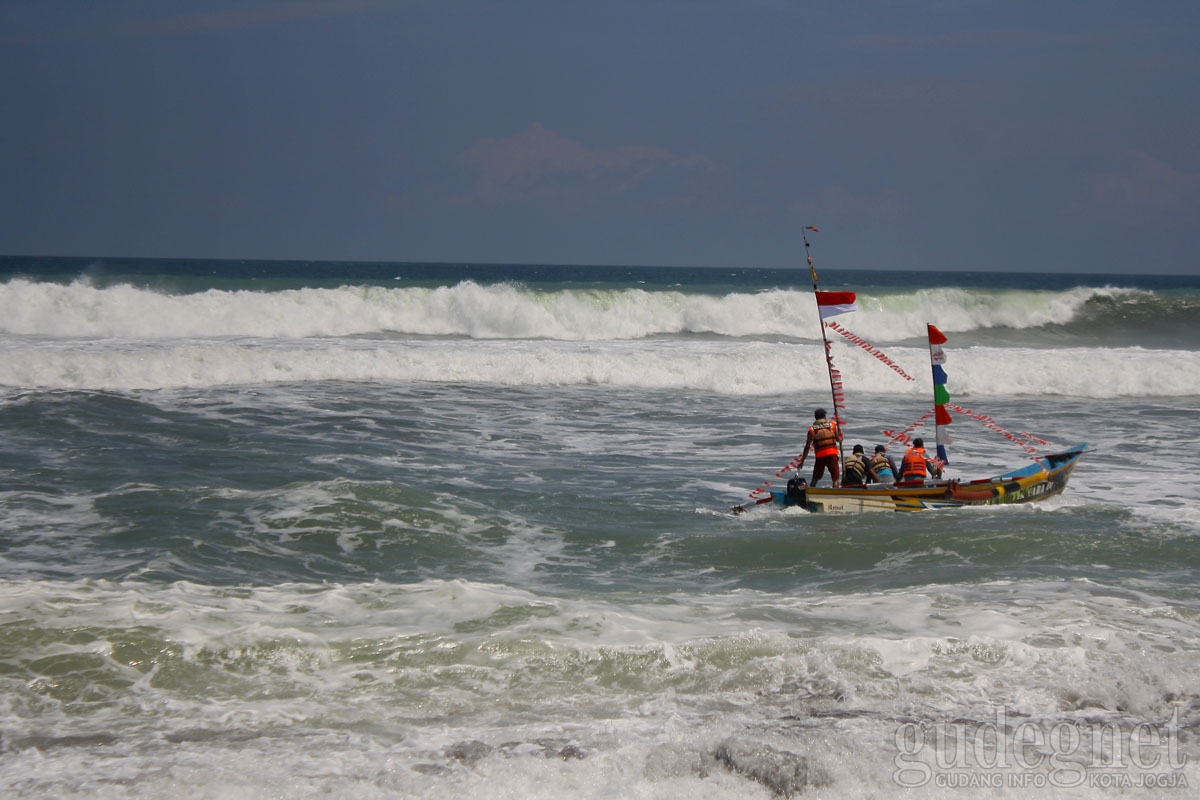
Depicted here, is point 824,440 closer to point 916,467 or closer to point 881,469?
point 881,469

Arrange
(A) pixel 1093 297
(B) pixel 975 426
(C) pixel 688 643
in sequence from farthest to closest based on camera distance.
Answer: (A) pixel 1093 297, (B) pixel 975 426, (C) pixel 688 643

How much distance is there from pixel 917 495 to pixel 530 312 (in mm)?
27715

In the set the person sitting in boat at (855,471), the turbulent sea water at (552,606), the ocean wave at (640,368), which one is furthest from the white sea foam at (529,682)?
the ocean wave at (640,368)

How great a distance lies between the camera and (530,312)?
3991cm

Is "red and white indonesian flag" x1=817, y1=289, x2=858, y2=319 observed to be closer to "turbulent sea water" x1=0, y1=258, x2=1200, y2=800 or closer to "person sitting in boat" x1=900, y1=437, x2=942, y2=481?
"person sitting in boat" x1=900, y1=437, x2=942, y2=481

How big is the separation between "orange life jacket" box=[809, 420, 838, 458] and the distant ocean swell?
956 inches

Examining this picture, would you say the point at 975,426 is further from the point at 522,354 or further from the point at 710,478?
the point at 522,354

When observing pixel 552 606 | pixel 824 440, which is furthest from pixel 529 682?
pixel 824 440

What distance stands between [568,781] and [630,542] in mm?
5713

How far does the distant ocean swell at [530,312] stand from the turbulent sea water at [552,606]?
13.0 meters

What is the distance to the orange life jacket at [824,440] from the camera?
14367 mm

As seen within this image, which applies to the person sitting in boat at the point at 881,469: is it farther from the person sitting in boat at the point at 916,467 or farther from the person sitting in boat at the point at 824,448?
the person sitting in boat at the point at 824,448

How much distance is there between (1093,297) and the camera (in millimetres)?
48031

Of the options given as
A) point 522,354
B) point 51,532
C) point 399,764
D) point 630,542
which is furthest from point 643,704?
point 522,354
